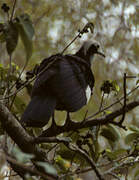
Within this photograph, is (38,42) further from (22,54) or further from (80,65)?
(80,65)

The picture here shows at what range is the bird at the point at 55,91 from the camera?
129 inches

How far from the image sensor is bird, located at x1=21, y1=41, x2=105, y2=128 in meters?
3.28

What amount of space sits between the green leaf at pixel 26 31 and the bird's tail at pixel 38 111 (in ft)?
4.63

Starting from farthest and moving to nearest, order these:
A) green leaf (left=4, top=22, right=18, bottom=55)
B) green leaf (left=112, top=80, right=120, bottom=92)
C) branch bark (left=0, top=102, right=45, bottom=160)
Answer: green leaf (left=112, top=80, right=120, bottom=92) → branch bark (left=0, top=102, right=45, bottom=160) → green leaf (left=4, top=22, right=18, bottom=55)

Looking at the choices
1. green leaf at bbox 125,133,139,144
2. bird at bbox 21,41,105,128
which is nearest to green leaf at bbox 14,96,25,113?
bird at bbox 21,41,105,128

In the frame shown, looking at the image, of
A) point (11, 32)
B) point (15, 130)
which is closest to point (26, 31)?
point (11, 32)

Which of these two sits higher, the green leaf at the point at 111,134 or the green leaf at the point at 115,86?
the green leaf at the point at 115,86

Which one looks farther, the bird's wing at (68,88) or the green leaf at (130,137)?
the bird's wing at (68,88)

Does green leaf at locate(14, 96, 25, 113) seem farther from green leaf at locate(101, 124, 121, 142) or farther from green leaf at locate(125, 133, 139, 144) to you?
green leaf at locate(125, 133, 139, 144)

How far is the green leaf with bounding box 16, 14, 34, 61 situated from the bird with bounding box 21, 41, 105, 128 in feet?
3.95

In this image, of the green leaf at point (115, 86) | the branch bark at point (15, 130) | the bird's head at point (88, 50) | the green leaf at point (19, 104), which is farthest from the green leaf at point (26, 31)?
the bird's head at point (88, 50)

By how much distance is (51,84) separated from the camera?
3.50 meters

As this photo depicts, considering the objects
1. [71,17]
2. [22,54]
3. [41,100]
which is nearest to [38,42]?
[22,54]

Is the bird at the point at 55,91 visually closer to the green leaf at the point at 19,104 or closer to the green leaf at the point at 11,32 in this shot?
→ the green leaf at the point at 19,104
